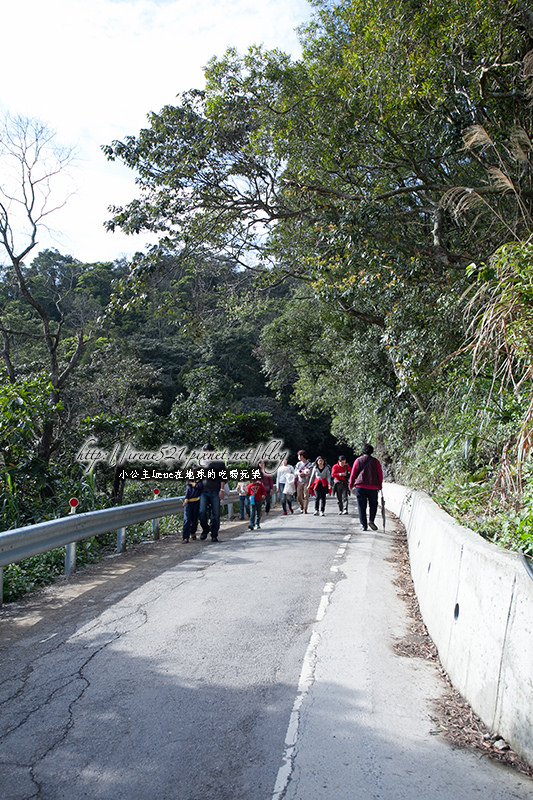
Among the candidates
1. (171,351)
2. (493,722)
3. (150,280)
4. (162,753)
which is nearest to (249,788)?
(162,753)

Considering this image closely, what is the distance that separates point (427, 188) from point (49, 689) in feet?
38.2

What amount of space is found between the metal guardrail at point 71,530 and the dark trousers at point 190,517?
1.91 ft

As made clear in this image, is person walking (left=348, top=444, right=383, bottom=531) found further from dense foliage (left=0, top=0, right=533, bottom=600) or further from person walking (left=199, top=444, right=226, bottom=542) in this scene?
person walking (left=199, top=444, right=226, bottom=542)

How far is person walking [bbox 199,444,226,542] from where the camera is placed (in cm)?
1167

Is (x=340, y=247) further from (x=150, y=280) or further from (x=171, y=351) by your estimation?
(x=171, y=351)

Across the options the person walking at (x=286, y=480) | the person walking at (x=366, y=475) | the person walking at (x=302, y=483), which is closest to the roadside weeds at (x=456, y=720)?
the person walking at (x=366, y=475)

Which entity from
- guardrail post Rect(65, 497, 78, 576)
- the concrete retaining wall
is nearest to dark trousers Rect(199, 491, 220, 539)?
guardrail post Rect(65, 497, 78, 576)

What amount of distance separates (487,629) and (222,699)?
1.86 meters

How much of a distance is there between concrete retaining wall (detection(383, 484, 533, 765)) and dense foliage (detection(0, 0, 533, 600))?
626mm

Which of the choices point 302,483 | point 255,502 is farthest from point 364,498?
point 302,483

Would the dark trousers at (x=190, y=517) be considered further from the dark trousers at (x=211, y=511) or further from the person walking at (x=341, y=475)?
the person walking at (x=341, y=475)

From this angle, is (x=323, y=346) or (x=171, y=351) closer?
(x=323, y=346)

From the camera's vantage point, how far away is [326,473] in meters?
17.1

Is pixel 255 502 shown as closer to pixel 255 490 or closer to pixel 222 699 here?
pixel 255 490
